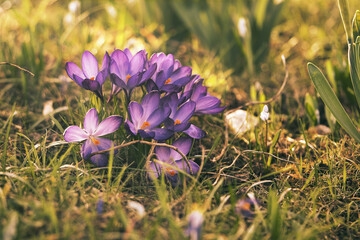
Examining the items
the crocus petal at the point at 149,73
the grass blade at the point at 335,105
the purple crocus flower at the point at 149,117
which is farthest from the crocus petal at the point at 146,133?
the grass blade at the point at 335,105

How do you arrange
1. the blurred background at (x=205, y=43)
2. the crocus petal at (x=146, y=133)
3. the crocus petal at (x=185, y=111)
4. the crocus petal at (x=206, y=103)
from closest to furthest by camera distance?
the crocus petal at (x=146, y=133) < the crocus petal at (x=185, y=111) < the crocus petal at (x=206, y=103) < the blurred background at (x=205, y=43)

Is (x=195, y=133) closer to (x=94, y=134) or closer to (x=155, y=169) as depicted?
(x=155, y=169)

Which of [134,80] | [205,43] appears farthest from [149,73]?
[205,43]

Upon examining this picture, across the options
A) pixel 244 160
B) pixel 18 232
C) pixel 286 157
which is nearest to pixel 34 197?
pixel 18 232

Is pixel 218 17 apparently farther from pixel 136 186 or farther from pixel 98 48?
pixel 136 186

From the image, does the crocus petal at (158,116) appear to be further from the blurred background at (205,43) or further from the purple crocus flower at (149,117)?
the blurred background at (205,43)

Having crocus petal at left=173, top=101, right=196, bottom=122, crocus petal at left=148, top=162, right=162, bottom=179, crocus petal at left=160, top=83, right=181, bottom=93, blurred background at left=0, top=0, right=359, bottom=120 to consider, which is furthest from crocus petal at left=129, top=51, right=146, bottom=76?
blurred background at left=0, top=0, right=359, bottom=120

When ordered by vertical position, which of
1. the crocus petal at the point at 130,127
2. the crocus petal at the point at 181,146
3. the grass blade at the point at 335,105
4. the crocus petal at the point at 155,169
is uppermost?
the crocus petal at the point at 130,127

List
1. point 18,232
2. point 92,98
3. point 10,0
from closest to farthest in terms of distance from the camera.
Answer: point 18,232
point 92,98
point 10,0
